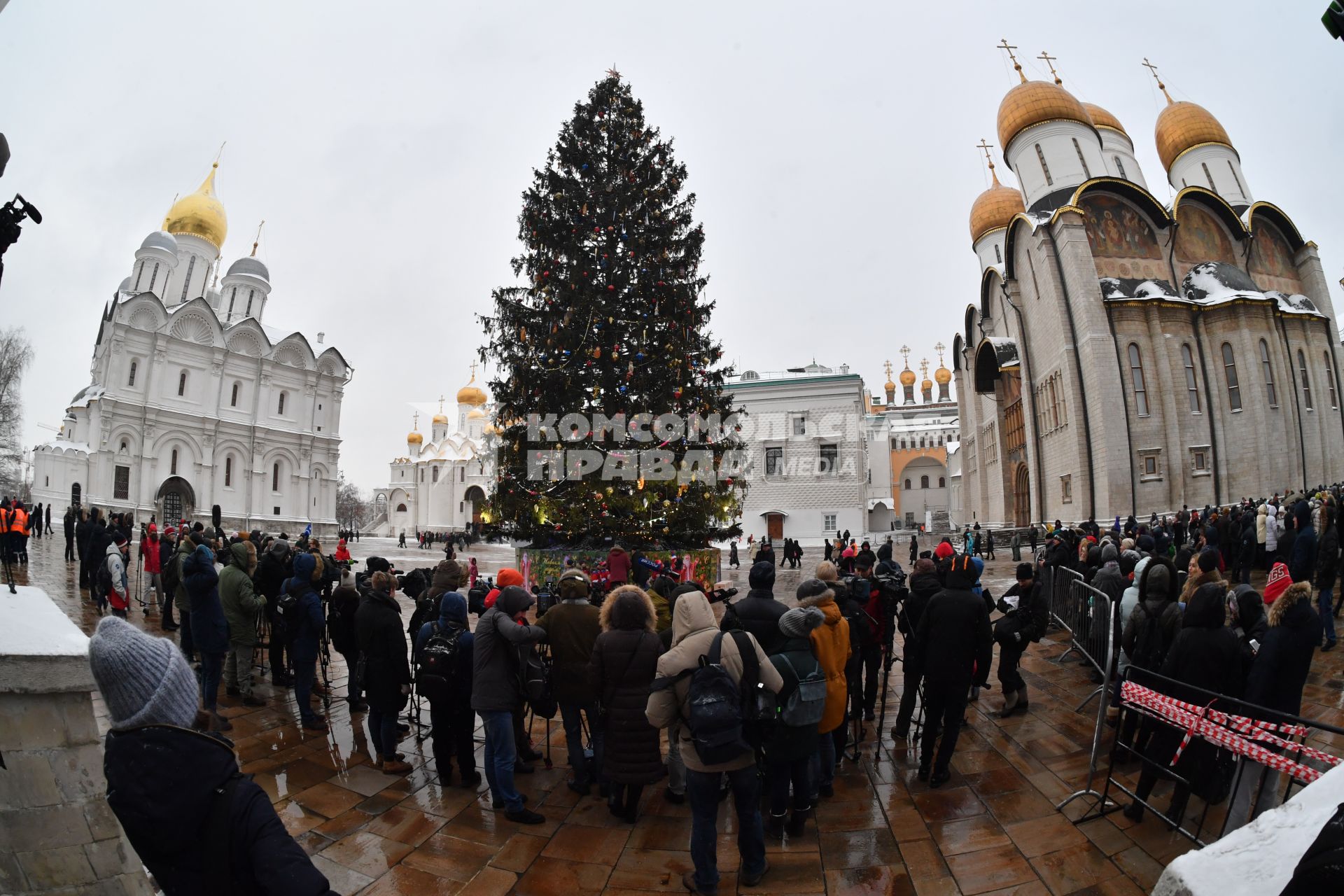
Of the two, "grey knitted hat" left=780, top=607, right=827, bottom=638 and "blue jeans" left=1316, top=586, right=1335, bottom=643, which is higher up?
"grey knitted hat" left=780, top=607, right=827, bottom=638

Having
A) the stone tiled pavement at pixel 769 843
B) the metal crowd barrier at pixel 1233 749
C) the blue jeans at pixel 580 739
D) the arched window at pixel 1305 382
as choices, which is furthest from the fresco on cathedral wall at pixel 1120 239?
the blue jeans at pixel 580 739

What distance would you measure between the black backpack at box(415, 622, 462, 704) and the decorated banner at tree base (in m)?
5.48

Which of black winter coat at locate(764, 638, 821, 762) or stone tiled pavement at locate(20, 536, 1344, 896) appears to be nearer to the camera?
stone tiled pavement at locate(20, 536, 1344, 896)

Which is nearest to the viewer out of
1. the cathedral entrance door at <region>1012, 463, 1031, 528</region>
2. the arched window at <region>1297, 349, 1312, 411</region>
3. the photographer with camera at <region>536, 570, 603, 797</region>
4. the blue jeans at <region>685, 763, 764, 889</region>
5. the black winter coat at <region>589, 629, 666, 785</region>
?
the blue jeans at <region>685, 763, 764, 889</region>

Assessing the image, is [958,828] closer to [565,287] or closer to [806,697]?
[806,697]

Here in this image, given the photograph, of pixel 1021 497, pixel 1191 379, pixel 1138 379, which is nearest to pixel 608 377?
pixel 1138 379

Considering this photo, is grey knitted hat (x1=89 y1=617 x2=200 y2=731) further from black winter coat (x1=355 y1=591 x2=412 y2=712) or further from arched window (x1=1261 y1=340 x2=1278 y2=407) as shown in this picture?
arched window (x1=1261 y1=340 x2=1278 y2=407)

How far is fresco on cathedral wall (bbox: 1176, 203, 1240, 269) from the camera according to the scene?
87.2ft

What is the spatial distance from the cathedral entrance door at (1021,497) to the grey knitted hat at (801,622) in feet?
95.5

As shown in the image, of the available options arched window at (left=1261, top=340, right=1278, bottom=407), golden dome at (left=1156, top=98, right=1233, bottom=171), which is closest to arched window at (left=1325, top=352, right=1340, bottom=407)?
arched window at (left=1261, top=340, right=1278, bottom=407)

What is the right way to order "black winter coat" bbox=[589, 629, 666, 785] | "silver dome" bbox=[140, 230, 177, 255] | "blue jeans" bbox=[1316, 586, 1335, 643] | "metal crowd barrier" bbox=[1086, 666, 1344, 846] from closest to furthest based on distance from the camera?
"metal crowd barrier" bbox=[1086, 666, 1344, 846] → "black winter coat" bbox=[589, 629, 666, 785] → "blue jeans" bbox=[1316, 586, 1335, 643] → "silver dome" bbox=[140, 230, 177, 255]

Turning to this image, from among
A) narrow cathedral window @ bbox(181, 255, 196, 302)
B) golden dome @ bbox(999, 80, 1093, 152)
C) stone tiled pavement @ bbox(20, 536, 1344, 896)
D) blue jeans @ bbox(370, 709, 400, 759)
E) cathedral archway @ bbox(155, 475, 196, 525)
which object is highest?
golden dome @ bbox(999, 80, 1093, 152)

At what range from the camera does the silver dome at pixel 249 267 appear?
44.3m

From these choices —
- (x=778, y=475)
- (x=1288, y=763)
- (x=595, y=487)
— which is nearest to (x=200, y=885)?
(x=1288, y=763)
